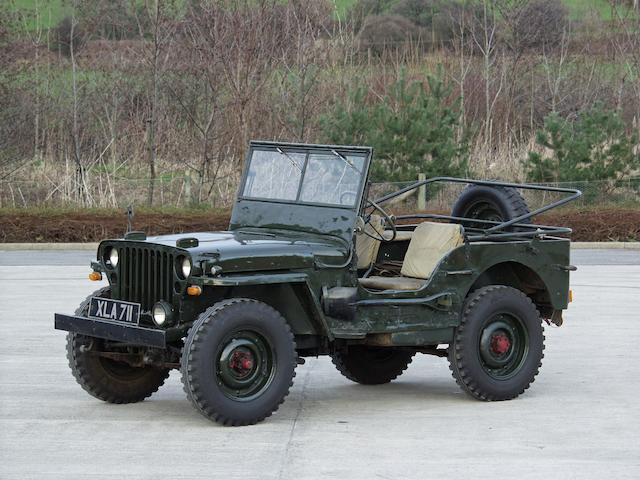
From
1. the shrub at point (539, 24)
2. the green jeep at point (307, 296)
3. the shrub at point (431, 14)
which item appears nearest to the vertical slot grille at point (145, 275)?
the green jeep at point (307, 296)

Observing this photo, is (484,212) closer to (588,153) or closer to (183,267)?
(183,267)

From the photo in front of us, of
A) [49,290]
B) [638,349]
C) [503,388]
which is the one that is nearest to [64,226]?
[49,290]

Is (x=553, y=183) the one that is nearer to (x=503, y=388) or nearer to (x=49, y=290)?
(x=49, y=290)

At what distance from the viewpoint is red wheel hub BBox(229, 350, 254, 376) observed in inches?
333

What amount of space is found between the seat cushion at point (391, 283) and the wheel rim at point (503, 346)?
57 centimetres

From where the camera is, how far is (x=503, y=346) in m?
9.60

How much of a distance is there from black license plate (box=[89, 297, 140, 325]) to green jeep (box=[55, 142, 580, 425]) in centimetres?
1

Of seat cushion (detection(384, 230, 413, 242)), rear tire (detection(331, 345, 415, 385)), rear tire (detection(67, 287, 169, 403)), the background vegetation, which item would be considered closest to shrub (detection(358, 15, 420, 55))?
the background vegetation

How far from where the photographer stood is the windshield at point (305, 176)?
9.49 metres

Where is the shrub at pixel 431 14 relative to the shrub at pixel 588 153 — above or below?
above

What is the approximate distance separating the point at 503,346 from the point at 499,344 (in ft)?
0.14

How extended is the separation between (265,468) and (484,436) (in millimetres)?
1592

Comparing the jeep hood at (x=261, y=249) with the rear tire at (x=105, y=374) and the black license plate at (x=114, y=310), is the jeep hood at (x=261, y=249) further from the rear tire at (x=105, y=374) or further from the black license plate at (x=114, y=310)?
the rear tire at (x=105, y=374)

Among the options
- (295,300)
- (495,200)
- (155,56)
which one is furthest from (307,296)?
(155,56)
